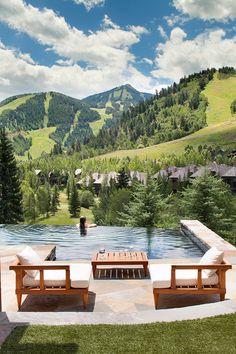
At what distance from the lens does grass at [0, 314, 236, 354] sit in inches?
232

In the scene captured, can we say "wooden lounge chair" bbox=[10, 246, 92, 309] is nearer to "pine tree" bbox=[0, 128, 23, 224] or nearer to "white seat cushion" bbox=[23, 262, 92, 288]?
"white seat cushion" bbox=[23, 262, 92, 288]

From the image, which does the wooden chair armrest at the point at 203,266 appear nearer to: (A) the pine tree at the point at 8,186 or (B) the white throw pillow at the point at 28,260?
(B) the white throw pillow at the point at 28,260

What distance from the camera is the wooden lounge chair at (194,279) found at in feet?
27.1

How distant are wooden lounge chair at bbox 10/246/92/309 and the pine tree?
135ft

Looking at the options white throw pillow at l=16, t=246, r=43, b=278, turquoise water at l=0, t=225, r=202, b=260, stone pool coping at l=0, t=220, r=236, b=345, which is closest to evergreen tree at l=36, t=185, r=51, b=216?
turquoise water at l=0, t=225, r=202, b=260

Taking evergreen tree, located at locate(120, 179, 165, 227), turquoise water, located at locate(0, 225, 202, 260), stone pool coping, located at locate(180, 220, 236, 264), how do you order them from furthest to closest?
evergreen tree, located at locate(120, 179, 165, 227)
turquoise water, located at locate(0, 225, 202, 260)
stone pool coping, located at locate(180, 220, 236, 264)

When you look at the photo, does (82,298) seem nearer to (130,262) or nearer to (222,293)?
(130,262)

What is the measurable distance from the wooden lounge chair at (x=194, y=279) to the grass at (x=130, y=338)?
1.38 metres

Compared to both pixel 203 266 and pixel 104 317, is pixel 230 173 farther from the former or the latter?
pixel 104 317

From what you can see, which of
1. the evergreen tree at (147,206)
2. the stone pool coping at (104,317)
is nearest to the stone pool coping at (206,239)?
the stone pool coping at (104,317)

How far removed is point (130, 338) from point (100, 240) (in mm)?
9967

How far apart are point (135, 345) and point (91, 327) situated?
0.95m

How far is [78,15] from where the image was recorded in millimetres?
53812

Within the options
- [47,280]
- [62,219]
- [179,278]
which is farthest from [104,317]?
[62,219]
